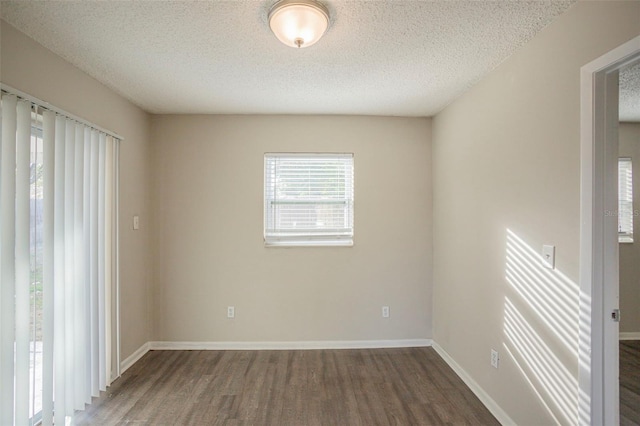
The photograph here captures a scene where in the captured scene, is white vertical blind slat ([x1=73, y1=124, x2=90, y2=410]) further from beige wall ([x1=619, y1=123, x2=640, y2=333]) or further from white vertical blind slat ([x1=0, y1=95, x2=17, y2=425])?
beige wall ([x1=619, y1=123, x2=640, y2=333])

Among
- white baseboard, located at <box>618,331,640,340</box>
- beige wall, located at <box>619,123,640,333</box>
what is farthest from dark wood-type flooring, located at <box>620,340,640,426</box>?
beige wall, located at <box>619,123,640,333</box>

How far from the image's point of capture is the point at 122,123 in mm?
2682

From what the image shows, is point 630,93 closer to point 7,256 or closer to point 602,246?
point 602,246

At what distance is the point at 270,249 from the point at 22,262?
6.29 ft

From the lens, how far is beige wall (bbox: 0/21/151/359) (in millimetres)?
1727

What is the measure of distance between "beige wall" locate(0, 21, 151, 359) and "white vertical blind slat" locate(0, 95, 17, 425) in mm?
269

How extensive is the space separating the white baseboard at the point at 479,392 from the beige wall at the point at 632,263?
2.17m

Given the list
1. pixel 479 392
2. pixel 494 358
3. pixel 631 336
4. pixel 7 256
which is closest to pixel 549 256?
pixel 494 358

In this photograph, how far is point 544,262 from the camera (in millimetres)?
A: 1722

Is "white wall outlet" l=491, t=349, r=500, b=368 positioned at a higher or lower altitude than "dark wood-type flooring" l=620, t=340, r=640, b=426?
higher

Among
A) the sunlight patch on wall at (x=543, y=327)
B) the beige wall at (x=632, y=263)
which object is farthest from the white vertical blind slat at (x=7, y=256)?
the beige wall at (x=632, y=263)

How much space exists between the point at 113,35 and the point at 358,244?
2.64 metres

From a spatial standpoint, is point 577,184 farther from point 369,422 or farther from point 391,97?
point 369,422

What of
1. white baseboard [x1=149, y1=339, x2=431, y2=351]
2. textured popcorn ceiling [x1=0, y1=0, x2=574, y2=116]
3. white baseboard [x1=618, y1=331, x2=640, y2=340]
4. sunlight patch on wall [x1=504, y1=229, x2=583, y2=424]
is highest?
textured popcorn ceiling [x1=0, y1=0, x2=574, y2=116]
